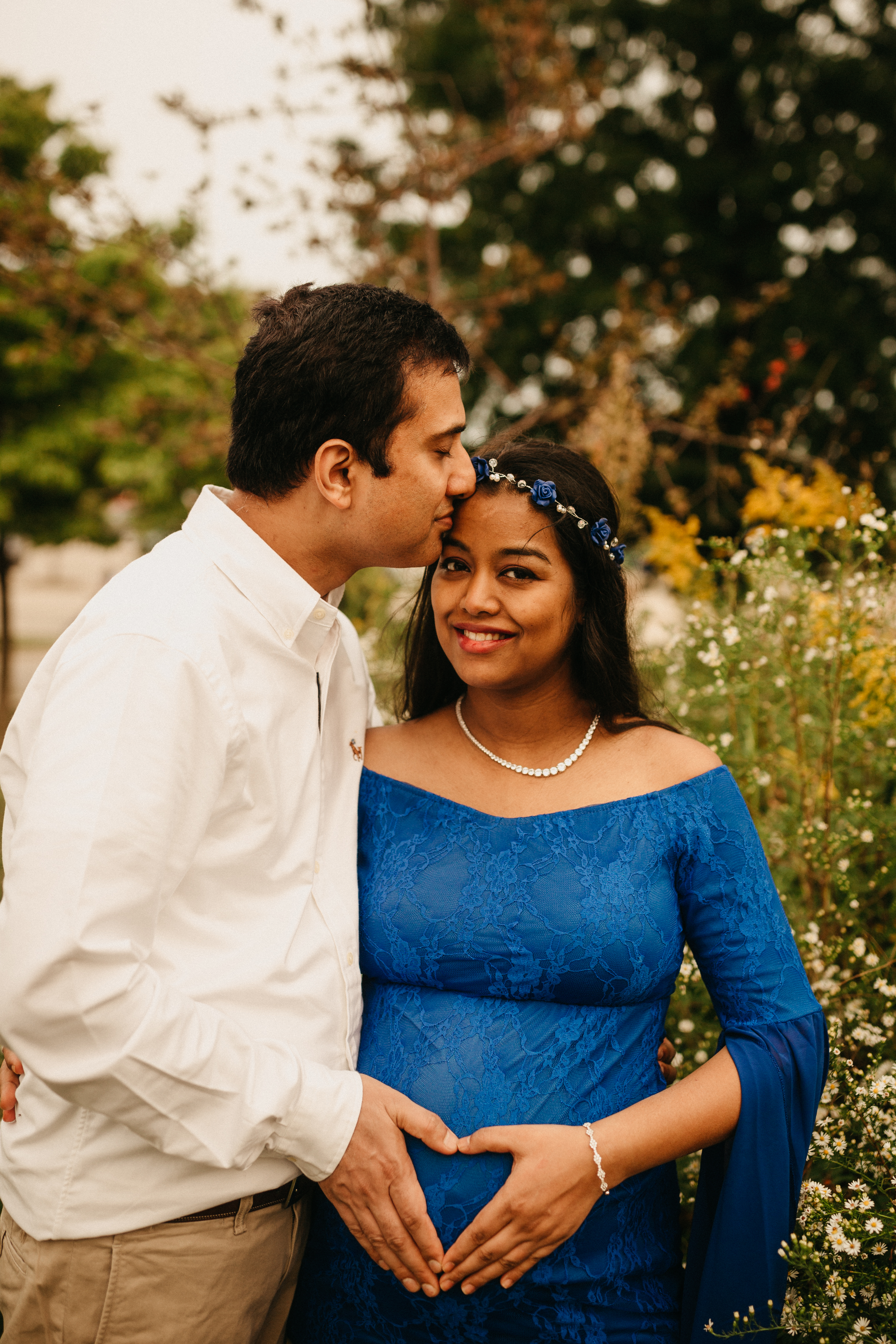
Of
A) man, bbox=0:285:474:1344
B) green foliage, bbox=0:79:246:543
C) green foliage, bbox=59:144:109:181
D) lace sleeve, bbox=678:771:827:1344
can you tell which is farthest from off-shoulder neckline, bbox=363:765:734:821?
green foliage, bbox=59:144:109:181

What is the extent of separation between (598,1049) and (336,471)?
4.41 ft

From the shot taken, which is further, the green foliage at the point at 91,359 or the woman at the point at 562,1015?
the green foliage at the point at 91,359

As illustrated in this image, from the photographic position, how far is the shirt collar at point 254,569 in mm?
1902

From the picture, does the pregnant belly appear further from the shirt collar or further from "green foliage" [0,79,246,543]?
"green foliage" [0,79,246,543]

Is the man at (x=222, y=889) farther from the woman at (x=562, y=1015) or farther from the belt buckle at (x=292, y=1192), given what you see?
the woman at (x=562, y=1015)

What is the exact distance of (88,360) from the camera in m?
6.50

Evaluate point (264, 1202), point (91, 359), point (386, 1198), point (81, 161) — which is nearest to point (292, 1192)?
point (264, 1202)

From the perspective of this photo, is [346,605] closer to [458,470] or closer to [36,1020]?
[458,470]

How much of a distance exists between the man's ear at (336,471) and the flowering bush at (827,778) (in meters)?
1.36

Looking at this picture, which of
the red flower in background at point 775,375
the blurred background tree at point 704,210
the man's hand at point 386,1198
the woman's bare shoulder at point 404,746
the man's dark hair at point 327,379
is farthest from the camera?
the blurred background tree at point 704,210

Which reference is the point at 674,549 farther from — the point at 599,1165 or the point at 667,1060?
the point at 599,1165

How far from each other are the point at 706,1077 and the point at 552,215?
11.9 meters

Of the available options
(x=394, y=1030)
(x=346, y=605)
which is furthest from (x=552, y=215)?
(x=394, y=1030)

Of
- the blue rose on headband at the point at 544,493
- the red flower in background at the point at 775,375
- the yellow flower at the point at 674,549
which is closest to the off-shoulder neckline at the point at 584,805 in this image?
the blue rose on headband at the point at 544,493
